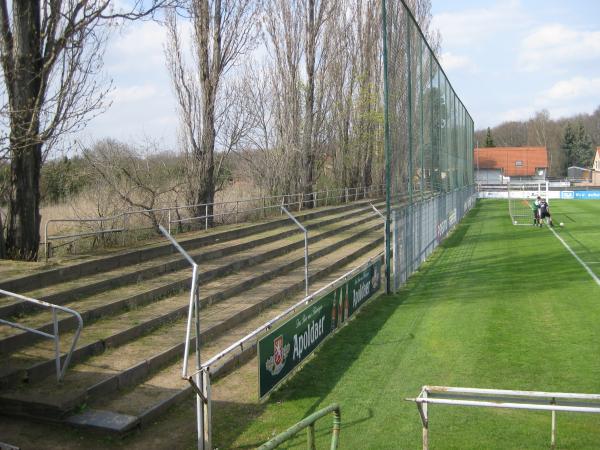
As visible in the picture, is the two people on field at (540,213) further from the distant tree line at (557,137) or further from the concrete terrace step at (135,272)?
the distant tree line at (557,137)

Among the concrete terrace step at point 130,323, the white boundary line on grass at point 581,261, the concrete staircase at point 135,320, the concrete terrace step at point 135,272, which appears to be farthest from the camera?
the white boundary line on grass at point 581,261

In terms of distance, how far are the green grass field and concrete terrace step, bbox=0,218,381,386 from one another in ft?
7.91

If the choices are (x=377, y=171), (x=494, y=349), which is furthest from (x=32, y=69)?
(x=377, y=171)

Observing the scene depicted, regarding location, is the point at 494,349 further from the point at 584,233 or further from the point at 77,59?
the point at 584,233

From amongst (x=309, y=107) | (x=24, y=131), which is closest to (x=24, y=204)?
(x=24, y=131)

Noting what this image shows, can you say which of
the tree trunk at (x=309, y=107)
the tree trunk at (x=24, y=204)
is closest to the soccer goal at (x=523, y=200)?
the tree trunk at (x=309, y=107)

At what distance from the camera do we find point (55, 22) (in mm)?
11508

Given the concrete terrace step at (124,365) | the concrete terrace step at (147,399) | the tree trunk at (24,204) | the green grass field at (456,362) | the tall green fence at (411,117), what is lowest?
the green grass field at (456,362)

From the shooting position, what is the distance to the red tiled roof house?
311ft

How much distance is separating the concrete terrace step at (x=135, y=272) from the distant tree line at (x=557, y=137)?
4323 inches

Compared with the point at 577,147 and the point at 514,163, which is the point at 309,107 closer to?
the point at 514,163

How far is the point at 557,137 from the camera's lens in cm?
12538

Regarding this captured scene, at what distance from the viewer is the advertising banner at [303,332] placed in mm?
7465

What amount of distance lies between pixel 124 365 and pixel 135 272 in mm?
3978
